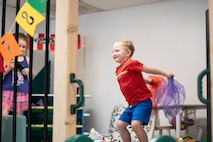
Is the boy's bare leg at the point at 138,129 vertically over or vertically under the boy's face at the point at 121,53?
under

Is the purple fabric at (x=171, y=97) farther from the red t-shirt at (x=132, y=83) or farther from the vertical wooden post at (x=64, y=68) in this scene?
the vertical wooden post at (x=64, y=68)

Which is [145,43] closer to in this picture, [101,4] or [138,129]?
[101,4]

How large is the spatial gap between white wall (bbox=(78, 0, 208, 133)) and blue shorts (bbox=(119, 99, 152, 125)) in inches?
89.3

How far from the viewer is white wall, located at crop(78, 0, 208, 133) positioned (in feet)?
14.4

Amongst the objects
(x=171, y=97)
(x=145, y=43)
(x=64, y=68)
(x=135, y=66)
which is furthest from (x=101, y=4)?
(x=64, y=68)

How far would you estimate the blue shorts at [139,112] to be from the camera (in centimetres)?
213

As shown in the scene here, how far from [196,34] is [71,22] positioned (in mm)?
3275

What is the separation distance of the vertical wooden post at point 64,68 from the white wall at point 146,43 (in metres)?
3.22

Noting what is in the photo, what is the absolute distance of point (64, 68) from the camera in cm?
133

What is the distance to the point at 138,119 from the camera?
2.11 meters

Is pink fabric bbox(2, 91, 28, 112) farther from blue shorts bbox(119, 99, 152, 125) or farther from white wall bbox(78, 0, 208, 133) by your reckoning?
white wall bbox(78, 0, 208, 133)

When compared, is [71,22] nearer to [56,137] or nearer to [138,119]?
[56,137]

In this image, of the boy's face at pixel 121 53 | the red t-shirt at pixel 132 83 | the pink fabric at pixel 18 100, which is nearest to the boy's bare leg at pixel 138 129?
the red t-shirt at pixel 132 83

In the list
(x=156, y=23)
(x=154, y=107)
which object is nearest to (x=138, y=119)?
(x=154, y=107)
